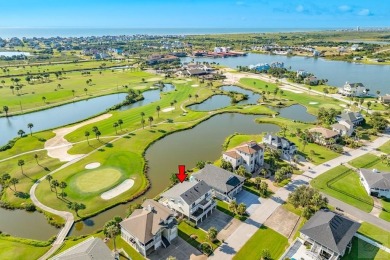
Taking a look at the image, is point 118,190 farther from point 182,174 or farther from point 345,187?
point 345,187

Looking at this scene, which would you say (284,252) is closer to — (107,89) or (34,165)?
(34,165)

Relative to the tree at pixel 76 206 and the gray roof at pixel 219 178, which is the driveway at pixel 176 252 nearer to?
the gray roof at pixel 219 178

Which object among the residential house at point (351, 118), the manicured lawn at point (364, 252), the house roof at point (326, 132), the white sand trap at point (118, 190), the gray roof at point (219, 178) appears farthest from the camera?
the residential house at point (351, 118)

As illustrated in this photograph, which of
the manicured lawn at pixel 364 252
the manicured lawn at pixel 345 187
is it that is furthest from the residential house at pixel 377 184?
the manicured lawn at pixel 364 252

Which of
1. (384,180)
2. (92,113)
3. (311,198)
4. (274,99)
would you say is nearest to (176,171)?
(311,198)

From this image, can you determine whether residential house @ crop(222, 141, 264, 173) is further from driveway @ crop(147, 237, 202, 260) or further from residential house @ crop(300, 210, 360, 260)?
driveway @ crop(147, 237, 202, 260)

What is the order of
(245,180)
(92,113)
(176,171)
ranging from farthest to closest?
(92,113) < (176,171) < (245,180)
